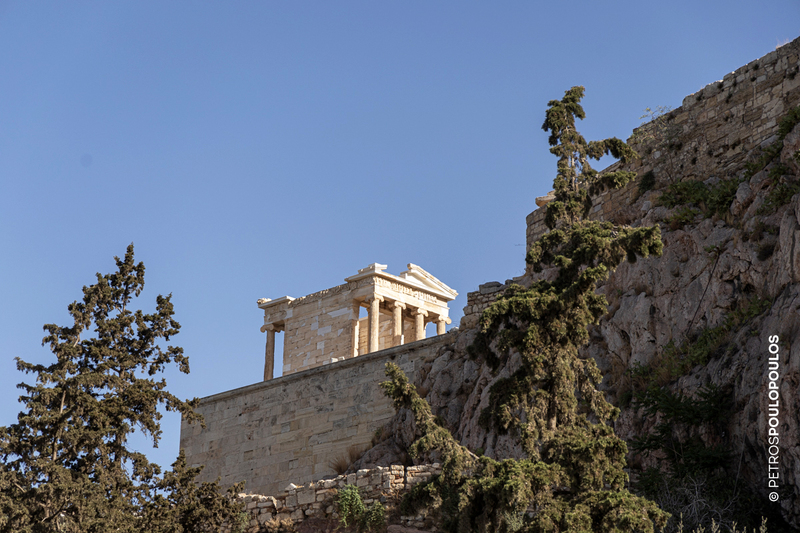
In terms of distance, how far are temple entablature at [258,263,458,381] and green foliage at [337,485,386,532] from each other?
1315cm

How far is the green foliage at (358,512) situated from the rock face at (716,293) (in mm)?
2402

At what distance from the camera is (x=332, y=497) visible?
1580 centimetres

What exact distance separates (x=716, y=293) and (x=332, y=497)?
7.18 metres

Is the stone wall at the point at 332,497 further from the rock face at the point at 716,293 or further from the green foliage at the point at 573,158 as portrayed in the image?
the green foliage at the point at 573,158

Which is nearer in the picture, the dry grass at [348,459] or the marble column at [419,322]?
the dry grass at [348,459]

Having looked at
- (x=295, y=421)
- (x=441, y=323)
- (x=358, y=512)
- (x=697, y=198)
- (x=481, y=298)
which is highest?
(x=441, y=323)

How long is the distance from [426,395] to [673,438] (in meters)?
7.06

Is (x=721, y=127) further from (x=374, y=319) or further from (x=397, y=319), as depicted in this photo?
(x=397, y=319)

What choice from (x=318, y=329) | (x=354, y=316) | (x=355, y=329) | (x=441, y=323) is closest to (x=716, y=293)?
(x=355, y=329)

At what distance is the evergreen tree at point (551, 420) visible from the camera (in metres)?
11.9

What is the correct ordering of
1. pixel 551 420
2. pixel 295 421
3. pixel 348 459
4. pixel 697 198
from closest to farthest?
pixel 551 420
pixel 697 198
pixel 348 459
pixel 295 421

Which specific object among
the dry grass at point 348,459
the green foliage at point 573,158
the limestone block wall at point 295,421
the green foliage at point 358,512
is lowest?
the green foliage at point 358,512

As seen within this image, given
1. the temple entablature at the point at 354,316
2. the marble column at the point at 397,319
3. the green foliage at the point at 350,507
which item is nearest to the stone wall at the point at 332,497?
the green foliage at the point at 350,507

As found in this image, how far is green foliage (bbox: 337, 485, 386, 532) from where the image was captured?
15.0 meters
